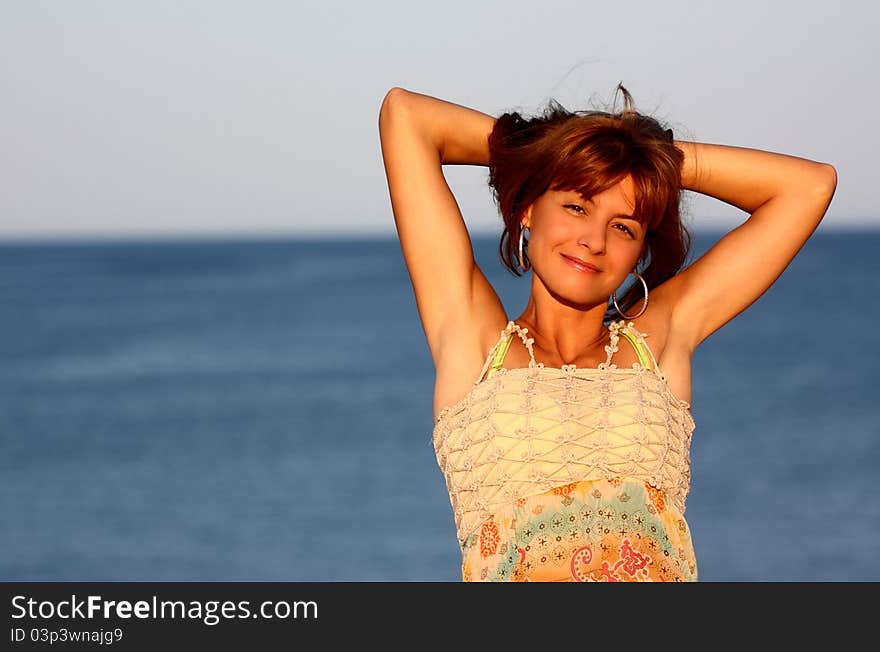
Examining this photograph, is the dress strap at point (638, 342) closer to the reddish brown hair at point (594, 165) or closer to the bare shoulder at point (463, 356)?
the reddish brown hair at point (594, 165)

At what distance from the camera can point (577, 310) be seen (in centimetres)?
353

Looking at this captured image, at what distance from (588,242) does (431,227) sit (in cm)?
35

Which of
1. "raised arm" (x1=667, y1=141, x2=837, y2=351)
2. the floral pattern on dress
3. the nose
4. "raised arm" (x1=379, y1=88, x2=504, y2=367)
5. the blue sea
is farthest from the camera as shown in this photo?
the blue sea

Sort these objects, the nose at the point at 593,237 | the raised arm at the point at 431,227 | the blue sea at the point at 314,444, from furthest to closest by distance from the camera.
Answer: the blue sea at the point at 314,444, the raised arm at the point at 431,227, the nose at the point at 593,237

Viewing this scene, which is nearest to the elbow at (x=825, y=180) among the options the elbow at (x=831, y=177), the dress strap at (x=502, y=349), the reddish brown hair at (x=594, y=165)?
the elbow at (x=831, y=177)

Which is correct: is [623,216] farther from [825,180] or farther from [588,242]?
[825,180]

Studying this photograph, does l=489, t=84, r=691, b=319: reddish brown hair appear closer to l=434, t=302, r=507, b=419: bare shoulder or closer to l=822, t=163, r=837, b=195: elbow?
l=434, t=302, r=507, b=419: bare shoulder

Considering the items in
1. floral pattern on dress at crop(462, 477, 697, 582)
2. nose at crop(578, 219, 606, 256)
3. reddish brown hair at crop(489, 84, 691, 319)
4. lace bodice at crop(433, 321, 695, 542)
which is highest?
reddish brown hair at crop(489, 84, 691, 319)

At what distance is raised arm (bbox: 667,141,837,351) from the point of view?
363 cm

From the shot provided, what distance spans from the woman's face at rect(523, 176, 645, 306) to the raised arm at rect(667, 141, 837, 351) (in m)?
0.25

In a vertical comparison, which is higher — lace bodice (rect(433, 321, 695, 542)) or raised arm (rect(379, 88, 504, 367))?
raised arm (rect(379, 88, 504, 367))

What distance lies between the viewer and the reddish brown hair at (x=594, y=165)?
3.40 meters

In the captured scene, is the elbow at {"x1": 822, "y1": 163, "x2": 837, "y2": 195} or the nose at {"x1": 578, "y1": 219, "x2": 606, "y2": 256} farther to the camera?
→ the elbow at {"x1": 822, "y1": 163, "x2": 837, "y2": 195}

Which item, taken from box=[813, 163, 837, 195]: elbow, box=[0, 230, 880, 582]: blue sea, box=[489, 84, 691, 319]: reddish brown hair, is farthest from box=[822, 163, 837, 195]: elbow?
box=[0, 230, 880, 582]: blue sea
